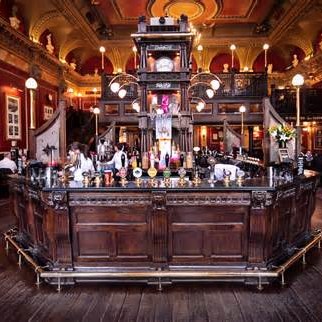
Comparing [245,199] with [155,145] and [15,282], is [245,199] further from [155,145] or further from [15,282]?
[15,282]

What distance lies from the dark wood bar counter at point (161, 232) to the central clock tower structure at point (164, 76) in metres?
1.58

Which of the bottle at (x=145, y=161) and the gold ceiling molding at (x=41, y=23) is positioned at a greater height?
the gold ceiling molding at (x=41, y=23)

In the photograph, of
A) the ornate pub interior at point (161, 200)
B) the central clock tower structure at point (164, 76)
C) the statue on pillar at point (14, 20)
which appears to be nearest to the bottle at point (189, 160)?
the ornate pub interior at point (161, 200)

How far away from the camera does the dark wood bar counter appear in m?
3.54

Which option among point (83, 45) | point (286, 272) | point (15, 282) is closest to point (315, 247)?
point (286, 272)

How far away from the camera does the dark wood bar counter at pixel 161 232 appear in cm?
354

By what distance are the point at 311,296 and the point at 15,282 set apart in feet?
9.11

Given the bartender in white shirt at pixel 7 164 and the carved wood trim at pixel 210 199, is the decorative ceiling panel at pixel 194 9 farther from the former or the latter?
the carved wood trim at pixel 210 199

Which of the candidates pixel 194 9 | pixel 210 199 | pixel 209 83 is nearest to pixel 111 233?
pixel 210 199

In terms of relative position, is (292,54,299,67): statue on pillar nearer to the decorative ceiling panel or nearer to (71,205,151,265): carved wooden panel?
the decorative ceiling panel

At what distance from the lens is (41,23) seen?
Result: 12.7m

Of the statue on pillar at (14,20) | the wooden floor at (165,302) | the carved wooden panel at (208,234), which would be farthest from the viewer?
the statue on pillar at (14,20)

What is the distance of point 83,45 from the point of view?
55.5 ft

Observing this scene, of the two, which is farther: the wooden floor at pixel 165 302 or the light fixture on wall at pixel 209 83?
the light fixture on wall at pixel 209 83
